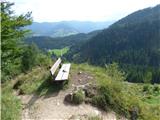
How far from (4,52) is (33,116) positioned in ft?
12.2

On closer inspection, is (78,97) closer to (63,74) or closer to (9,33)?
(63,74)

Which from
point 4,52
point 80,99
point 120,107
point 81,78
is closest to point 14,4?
point 4,52

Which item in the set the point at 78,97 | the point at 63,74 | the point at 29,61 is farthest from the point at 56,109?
the point at 29,61

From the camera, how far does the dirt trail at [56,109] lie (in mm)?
10258

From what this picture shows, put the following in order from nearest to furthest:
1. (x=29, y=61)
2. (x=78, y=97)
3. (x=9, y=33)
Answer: (x=78, y=97) → (x=9, y=33) → (x=29, y=61)

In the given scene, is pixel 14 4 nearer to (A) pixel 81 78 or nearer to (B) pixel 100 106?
(A) pixel 81 78

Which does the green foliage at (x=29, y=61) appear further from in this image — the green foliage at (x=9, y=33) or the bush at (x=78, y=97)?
the bush at (x=78, y=97)

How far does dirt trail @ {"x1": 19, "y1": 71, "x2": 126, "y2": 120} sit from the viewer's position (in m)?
10.3

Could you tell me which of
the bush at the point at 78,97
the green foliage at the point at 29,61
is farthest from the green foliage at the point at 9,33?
the green foliage at the point at 29,61

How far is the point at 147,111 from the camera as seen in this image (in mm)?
11812

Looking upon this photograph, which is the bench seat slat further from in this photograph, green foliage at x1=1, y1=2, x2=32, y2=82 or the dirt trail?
green foliage at x1=1, y1=2, x2=32, y2=82

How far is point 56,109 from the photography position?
10.8 meters

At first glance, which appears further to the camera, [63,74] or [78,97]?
Answer: [63,74]

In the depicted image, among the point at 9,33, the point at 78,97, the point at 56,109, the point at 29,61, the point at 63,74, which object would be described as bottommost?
the point at 29,61
